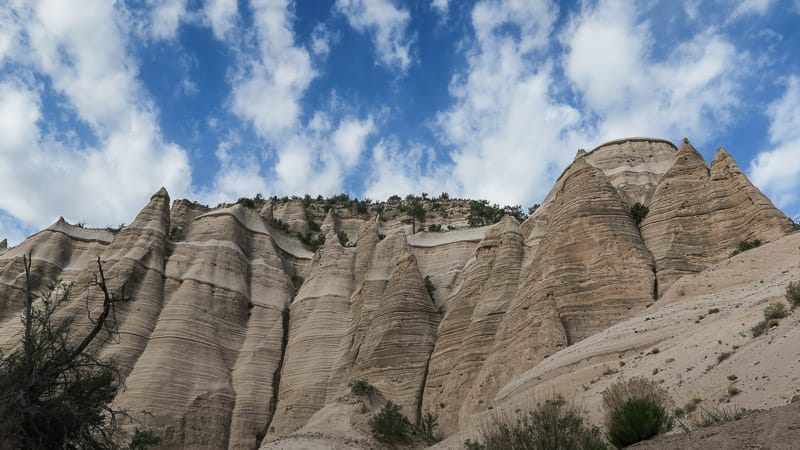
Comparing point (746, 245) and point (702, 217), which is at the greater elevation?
point (702, 217)

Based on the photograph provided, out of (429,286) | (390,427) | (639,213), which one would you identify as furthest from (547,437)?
(429,286)

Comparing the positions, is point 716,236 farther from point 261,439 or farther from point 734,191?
A: point 261,439

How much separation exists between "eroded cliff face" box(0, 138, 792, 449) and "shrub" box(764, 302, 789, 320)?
8383 mm

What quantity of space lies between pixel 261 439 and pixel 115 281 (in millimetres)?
13158

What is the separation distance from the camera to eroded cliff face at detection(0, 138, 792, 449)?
2522cm

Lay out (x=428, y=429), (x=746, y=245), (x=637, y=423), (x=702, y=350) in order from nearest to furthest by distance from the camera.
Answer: (x=637, y=423) < (x=702, y=350) < (x=746, y=245) < (x=428, y=429)

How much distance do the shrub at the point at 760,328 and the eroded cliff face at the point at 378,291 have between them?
27.2 ft

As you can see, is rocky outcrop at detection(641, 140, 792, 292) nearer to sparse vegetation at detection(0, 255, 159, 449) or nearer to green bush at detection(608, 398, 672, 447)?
green bush at detection(608, 398, 672, 447)

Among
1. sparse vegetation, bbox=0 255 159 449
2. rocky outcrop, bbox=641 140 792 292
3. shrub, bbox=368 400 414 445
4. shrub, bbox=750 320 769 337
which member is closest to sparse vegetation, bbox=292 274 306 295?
shrub, bbox=368 400 414 445

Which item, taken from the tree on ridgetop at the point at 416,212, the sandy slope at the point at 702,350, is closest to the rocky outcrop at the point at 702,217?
the sandy slope at the point at 702,350

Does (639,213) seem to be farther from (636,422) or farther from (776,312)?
(636,422)

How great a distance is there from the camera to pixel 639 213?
29422mm

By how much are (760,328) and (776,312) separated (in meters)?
0.49

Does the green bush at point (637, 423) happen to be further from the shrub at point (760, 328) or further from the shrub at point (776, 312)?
the shrub at point (776, 312)
